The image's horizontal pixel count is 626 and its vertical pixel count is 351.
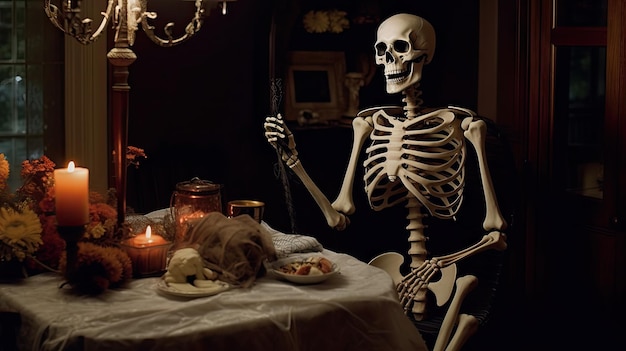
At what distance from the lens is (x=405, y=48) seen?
326 centimetres

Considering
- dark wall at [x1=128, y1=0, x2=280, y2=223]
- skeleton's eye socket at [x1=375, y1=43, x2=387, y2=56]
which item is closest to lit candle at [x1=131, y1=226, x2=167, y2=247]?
skeleton's eye socket at [x1=375, y1=43, x2=387, y2=56]

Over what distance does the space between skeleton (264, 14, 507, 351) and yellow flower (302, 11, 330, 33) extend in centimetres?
80

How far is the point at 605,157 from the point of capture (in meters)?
3.64

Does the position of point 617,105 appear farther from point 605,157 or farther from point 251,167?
point 251,167

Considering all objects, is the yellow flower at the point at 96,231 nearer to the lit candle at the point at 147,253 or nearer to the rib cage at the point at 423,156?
the lit candle at the point at 147,253

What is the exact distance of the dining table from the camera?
5.90 feet

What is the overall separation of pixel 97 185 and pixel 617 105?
2.21m

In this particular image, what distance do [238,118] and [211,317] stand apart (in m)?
2.24

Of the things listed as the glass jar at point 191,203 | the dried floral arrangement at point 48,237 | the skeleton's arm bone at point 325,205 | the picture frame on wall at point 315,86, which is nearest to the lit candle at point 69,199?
the dried floral arrangement at point 48,237

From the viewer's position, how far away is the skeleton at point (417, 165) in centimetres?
306

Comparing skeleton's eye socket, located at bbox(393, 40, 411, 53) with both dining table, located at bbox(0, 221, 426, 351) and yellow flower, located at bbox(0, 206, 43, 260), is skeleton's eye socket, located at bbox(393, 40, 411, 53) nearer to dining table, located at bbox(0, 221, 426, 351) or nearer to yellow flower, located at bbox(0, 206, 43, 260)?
dining table, located at bbox(0, 221, 426, 351)

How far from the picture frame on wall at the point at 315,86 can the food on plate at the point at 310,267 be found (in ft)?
6.15

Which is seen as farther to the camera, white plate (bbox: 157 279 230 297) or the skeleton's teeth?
the skeleton's teeth

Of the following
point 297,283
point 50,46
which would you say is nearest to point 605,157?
point 297,283
